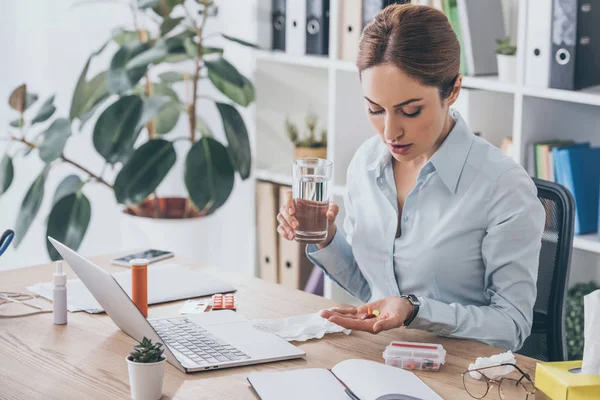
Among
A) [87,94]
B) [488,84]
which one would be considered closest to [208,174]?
[87,94]

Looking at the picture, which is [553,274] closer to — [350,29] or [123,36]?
[350,29]

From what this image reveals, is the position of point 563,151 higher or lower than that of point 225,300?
higher

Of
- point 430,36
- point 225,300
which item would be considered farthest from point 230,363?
point 430,36

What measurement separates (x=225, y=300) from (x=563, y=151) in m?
1.23

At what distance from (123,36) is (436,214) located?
181 cm

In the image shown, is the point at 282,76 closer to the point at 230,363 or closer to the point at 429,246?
the point at 429,246

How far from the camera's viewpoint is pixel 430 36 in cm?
168

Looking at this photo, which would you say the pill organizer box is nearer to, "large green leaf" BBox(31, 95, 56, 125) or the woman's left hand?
the woman's left hand

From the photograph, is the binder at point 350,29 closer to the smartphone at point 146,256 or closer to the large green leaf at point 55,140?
the large green leaf at point 55,140

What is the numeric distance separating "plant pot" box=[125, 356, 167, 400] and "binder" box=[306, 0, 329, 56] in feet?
6.44

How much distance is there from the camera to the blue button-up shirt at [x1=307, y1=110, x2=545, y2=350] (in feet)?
5.52

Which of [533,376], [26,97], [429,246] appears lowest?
[533,376]

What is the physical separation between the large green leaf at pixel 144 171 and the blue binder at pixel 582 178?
1282mm

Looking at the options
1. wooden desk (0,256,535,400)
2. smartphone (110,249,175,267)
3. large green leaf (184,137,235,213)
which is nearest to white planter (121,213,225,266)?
large green leaf (184,137,235,213)
